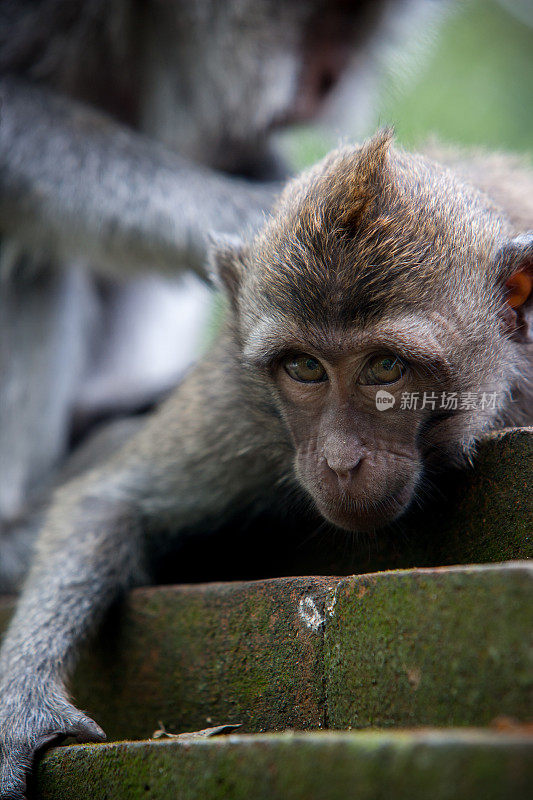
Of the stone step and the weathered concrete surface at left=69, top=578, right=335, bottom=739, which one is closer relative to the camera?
the stone step

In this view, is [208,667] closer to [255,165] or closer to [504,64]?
[255,165]

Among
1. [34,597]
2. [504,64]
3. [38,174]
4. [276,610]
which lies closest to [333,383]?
[276,610]

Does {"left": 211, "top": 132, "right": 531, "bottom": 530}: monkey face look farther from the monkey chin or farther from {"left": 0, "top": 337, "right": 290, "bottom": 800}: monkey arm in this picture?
{"left": 0, "top": 337, "right": 290, "bottom": 800}: monkey arm

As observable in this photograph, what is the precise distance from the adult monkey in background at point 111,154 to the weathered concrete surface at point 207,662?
163 centimetres

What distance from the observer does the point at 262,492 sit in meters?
3.70

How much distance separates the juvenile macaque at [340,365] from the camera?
2.80 meters

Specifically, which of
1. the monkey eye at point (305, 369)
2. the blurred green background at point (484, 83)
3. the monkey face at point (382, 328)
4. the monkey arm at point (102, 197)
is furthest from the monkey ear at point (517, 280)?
the blurred green background at point (484, 83)

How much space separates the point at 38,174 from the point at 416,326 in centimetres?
326

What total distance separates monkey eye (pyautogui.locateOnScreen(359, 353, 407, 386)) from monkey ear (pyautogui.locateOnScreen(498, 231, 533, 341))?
555mm

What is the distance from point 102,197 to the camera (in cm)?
521

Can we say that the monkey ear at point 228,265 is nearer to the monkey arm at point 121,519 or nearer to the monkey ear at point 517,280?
the monkey arm at point 121,519

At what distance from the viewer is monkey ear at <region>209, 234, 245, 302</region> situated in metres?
3.53

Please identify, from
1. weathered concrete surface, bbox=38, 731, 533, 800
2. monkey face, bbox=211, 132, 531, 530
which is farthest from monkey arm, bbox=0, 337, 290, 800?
weathered concrete surface, bbox=38, 731, 533, 800

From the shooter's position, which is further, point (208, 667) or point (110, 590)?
point (110, 590)
